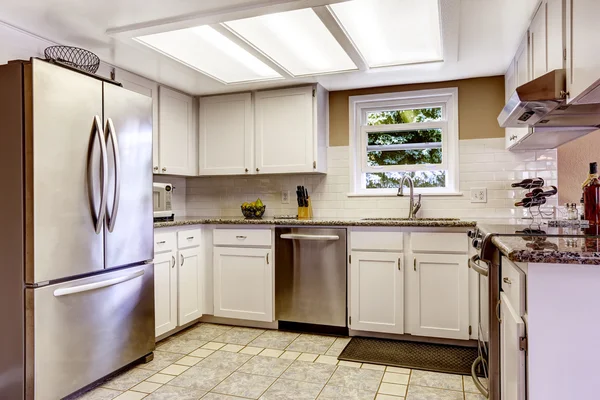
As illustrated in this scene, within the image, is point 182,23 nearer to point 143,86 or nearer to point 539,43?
point 143,86

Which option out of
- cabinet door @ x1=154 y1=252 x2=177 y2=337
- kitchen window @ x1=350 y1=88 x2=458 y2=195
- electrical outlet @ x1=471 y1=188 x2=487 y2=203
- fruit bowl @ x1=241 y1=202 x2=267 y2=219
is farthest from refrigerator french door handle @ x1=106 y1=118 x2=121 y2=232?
electrical outlet @ x1=471 y1=188 x2=487 y2=203

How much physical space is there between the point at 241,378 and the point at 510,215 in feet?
7.86

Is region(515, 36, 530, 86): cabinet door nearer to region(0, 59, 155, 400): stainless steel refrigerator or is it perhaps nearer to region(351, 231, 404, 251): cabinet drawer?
region(351, 231, 404, 251): cabinet drawer

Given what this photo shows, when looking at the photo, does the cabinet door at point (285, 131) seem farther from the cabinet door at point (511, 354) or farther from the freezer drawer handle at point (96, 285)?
the cabinet door at point (511, 354)

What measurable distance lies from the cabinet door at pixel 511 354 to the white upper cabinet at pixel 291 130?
2.22 m

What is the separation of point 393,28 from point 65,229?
2.03 metres

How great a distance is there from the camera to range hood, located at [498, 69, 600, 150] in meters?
1.71

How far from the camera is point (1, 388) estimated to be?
80.0 inches

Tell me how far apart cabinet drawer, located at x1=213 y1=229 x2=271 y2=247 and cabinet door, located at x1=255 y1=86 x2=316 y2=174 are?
2.03 feet

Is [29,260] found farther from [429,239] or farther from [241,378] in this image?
[429,239]


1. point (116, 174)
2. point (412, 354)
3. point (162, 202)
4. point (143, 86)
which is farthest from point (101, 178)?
point (412, 354)

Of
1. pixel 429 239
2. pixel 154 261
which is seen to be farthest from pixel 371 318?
pixel 154 261

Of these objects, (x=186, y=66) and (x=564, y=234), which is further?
(x=186, y=66)

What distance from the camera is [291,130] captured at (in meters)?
3.69
